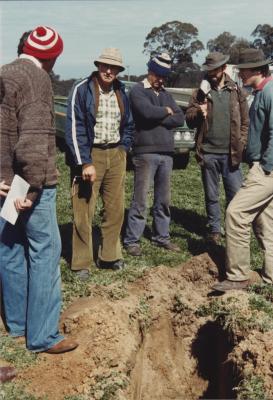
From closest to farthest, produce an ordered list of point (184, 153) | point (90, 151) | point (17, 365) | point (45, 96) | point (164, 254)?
point (45, 96), point (17, 365), point (90, 151), point (164, 254), point (184, 153)

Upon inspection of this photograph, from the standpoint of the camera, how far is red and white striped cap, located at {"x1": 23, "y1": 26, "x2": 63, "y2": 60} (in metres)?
3.68

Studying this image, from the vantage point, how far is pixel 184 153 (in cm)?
1181

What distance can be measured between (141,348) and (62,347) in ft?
2.68

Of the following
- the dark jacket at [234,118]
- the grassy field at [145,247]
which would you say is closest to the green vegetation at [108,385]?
the grassy field at [145,247]

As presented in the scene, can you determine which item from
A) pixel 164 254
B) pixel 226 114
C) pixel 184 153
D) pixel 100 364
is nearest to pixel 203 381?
pixel 100 364

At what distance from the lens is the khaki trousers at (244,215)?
16.6 feet

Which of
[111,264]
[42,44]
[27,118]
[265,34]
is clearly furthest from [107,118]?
[265,34]

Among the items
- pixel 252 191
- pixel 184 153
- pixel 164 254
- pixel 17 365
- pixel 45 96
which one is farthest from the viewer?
pixel 184 153

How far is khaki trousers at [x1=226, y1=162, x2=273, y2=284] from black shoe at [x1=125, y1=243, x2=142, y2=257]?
1.40 metres

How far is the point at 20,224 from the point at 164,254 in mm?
2795

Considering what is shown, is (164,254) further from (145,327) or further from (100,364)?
(100,364)

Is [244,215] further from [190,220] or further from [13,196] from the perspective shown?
[190,220]

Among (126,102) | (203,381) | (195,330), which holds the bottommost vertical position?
(203,381)

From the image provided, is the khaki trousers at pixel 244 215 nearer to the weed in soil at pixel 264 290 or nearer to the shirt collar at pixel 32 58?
the weed in soil at pixel 264 290
